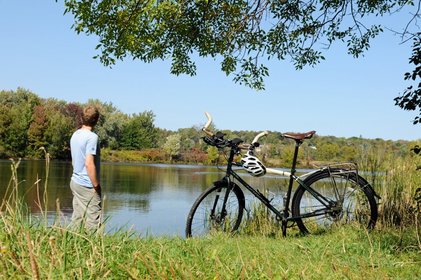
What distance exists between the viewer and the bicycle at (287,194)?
4824mm

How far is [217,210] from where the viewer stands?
4.96m

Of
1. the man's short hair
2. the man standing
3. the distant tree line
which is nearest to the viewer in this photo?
the man standing

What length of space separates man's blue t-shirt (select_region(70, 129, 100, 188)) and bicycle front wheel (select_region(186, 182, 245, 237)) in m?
1.16

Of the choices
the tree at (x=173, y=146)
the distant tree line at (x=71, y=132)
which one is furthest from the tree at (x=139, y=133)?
the tree at (x=173, y=146)

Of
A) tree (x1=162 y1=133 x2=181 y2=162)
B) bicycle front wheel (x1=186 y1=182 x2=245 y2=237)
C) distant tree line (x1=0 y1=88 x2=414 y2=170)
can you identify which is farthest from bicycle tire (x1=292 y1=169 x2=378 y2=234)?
tree (x1=162 y1=133 x2=181 y2=162)

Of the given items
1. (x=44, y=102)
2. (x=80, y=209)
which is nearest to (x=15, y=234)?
(x=80, y=209)

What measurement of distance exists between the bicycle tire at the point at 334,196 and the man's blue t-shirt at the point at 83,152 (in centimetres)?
210

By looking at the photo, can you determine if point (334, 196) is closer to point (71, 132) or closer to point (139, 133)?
point (71, 132)

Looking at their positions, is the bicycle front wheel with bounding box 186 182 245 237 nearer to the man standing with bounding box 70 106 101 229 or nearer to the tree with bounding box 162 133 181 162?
the man standing with bounding box 70 106 101 229

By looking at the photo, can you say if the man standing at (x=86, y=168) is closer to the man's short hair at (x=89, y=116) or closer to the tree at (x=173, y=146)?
the man's short hair at (x=89, y=116)

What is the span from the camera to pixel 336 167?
4.95 m

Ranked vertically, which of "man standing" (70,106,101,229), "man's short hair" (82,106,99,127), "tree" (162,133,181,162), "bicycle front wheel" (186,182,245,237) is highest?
"tree" (162,133,181,162)

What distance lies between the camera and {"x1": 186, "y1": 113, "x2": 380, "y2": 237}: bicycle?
482 centimetres

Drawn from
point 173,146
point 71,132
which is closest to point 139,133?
point 173,146
